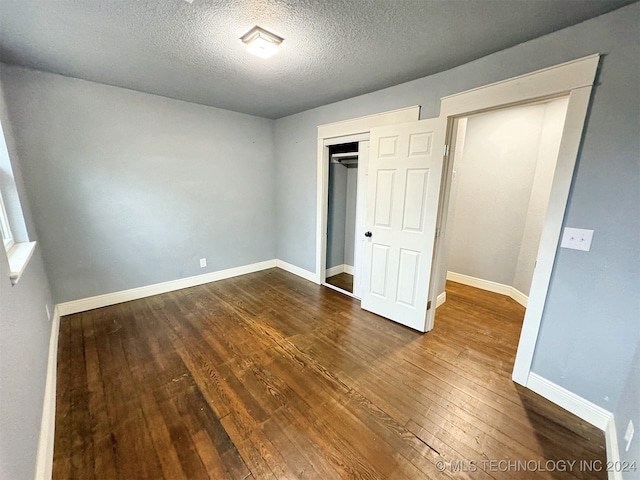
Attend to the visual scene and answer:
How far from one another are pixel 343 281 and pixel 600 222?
2.99 m

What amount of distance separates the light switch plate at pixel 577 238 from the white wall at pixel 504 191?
1340 mm

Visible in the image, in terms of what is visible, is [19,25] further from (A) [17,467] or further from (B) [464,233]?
(B) [464,233]

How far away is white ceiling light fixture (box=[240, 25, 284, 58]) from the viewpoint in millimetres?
1712

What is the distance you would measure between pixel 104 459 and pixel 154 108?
3.36 meters

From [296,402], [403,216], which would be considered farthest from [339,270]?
[296,402]

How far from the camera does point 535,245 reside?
3227 millimetres

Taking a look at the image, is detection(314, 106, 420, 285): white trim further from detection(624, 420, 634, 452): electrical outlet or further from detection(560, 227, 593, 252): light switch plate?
detection(624, 420, 634, 452): electrical outlet

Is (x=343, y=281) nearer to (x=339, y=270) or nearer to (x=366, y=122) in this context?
(x=339, y=270)

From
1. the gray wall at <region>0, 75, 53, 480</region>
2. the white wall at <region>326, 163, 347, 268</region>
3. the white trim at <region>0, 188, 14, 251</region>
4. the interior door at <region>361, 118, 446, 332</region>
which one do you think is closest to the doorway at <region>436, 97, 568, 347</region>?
the interior door at <region>361, 118, 446, 332</region>

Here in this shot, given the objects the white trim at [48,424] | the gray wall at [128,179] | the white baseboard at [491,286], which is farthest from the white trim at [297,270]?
the white trim at [48,424]

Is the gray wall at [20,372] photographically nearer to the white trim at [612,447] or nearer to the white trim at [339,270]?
the white trim at [612,447]

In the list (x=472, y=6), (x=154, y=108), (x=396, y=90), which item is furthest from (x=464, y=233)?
(x=154, y=108)

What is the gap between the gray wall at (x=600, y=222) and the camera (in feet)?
4.70

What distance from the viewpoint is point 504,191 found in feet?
11.7
